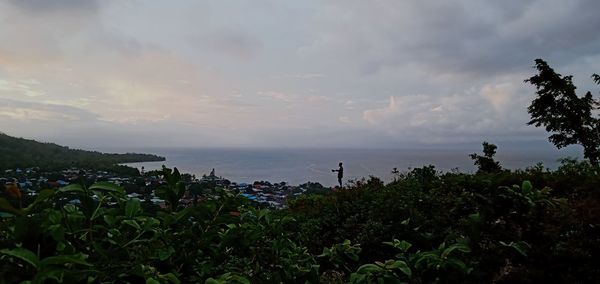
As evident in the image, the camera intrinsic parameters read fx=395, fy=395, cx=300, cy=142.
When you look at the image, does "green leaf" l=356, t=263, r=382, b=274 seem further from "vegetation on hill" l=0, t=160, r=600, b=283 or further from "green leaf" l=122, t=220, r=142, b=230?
"green leaf" l=122, t=220, r=142, b=230

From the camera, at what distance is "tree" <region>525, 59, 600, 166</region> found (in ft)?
43.8

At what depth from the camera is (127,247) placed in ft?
4.79

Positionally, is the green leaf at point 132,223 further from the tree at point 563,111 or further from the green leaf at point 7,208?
the tree at point 563,111

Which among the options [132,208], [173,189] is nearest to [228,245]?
[173,189]

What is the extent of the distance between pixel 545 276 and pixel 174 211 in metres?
3.58

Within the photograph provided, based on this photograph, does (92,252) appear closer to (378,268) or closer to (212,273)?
(212,273)

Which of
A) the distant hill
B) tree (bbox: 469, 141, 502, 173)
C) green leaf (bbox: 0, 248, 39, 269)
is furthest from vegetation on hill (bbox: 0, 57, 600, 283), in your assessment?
the distant hill

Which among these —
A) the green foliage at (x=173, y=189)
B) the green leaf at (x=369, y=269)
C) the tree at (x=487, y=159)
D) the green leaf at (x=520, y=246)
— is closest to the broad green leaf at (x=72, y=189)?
the green foliage at (x=173, y=189)

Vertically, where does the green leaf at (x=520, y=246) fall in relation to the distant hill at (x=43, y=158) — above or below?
above

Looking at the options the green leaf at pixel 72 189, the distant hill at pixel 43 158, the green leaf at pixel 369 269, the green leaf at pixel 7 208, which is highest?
the green leaf at pixel 72 189

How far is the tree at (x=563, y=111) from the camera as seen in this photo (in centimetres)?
1336

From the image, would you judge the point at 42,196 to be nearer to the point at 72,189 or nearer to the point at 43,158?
the point at 72,189

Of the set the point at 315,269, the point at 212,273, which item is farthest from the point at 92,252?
the point at 315,269

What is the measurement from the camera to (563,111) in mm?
13766
